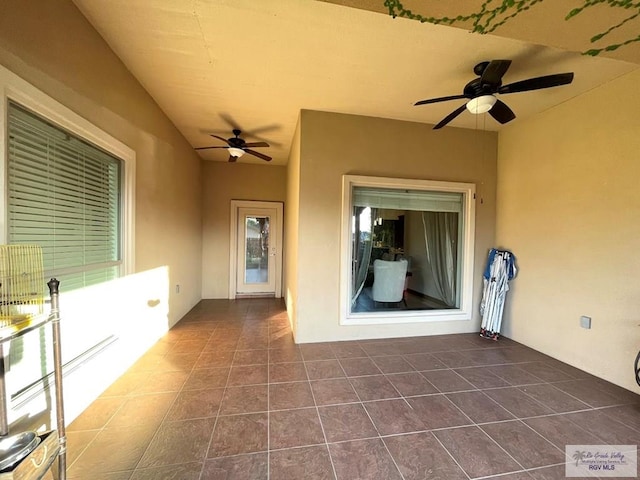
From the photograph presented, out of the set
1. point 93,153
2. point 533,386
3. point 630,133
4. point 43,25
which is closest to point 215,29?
point 43,25

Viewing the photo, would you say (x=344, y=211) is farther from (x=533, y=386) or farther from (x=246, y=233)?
(x=246, y=233)

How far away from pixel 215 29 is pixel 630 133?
11.9 feet

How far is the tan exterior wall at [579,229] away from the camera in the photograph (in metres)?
2.28

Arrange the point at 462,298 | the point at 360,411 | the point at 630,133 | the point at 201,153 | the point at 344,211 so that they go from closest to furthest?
the point at 360,411
the point at 630,133
the point at 344,211
the point at 462,298
the point at 201,153

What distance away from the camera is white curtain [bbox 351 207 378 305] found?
3270mm

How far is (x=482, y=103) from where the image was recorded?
2.16 meters

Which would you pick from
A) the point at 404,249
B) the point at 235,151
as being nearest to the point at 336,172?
the point at 404,249

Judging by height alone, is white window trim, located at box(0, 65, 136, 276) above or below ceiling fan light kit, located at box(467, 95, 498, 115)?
below

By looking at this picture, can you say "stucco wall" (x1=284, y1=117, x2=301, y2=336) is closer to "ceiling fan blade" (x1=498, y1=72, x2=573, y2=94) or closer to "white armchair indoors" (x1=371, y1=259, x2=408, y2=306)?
"white armchair indoors" (x1=371, y1=259, x2=408, y2=306)

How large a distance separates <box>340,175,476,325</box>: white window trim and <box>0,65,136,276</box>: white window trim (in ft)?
7.25

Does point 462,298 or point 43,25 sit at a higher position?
point 43,25

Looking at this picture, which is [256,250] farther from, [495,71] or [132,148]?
[495,71]

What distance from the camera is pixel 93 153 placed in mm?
2041

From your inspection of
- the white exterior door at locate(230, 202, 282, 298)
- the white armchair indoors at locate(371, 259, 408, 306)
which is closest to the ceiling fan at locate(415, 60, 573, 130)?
the white armchair indoors at locate(371, 259, 408, 306)
